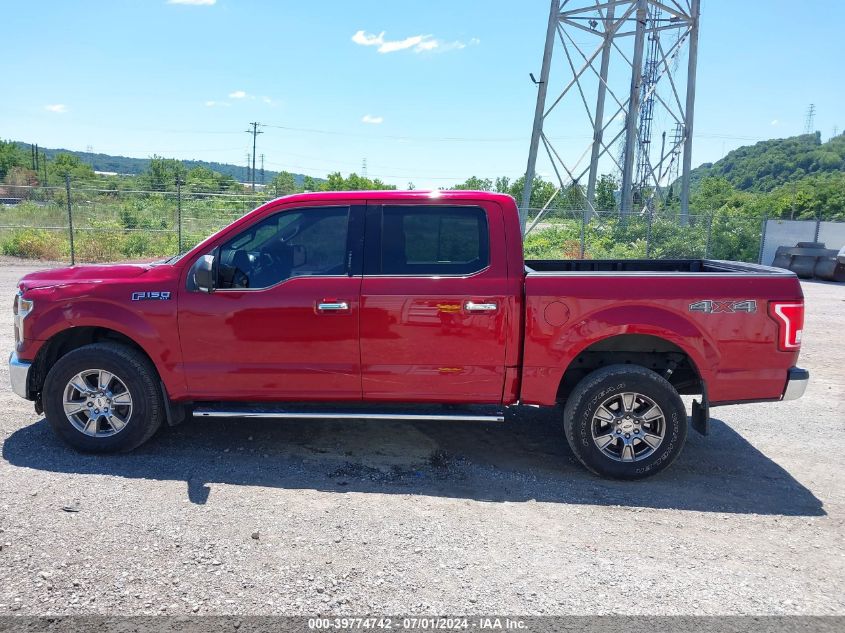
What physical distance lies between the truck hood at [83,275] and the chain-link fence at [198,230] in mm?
11749

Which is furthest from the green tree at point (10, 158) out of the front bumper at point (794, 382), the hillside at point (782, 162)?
the hillside at point (782, 162)

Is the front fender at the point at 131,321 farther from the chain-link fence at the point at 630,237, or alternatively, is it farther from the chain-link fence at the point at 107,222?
the chain-link fence at the point at 630,237

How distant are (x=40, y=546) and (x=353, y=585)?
1.79m

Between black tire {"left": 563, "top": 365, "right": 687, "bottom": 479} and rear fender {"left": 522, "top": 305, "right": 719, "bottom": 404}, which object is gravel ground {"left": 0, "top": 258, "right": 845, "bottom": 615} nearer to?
black tire {"left": 563, "top": 365, "right": 687, "bottom": 479}

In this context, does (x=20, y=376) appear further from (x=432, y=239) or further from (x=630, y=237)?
(x=630, y=237)

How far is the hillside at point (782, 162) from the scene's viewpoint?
88750 millimetres

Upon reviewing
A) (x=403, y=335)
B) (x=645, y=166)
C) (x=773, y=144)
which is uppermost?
(x=773, y=144)

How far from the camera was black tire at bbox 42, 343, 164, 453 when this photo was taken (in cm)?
466

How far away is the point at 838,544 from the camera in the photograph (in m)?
3.72

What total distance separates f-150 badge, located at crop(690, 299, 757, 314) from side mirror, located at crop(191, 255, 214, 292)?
338 cm

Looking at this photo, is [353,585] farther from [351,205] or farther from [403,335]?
[351,205]

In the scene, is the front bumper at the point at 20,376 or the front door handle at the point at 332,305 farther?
the front bumper at the point at 20,376

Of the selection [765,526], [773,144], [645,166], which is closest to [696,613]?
[765,526]

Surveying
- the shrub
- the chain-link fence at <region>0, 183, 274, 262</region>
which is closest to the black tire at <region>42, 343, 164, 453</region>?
the chain-link fence at <region>0, 183, 274, 262</region>
